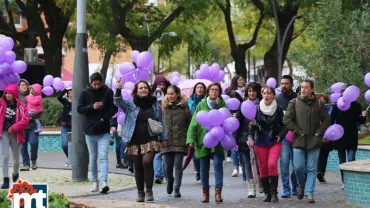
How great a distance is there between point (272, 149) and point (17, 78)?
4297 millimetres

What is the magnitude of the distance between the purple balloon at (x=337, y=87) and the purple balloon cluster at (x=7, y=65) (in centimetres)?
460

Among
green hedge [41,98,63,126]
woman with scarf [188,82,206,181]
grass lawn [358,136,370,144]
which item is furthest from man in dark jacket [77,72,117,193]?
green hedge [41,98,63,126]

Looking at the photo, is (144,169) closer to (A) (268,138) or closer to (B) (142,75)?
(A) (268,138)

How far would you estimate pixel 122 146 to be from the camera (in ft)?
65.9

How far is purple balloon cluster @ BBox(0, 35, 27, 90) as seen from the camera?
14.7 m

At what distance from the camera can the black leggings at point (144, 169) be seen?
43.6 ft

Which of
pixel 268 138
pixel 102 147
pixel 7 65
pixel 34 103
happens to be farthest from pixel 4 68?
pixel 34 103

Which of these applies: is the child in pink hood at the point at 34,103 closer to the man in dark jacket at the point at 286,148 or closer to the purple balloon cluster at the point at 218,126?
the man in dark jacket at the point at 286,148

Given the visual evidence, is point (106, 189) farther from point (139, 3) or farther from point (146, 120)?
point (139, 3)

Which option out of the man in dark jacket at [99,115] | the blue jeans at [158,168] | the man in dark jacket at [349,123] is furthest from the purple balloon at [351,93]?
the blue jeans at [158,168]

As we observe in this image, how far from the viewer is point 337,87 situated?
13.7 meters

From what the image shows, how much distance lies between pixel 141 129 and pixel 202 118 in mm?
818

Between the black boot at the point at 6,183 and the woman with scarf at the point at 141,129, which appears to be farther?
the black boot at the point at 6,183

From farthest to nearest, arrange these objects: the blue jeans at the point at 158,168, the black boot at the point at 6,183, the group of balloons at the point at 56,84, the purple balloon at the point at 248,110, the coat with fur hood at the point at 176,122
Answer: the group of balloons at the point at 56,84 → the blue jeans at the point at 158,168 → the black boot at the point at 6,183 → the coat with fur hood at the point at 176,122 → the purple balloon at the point at 248,110
